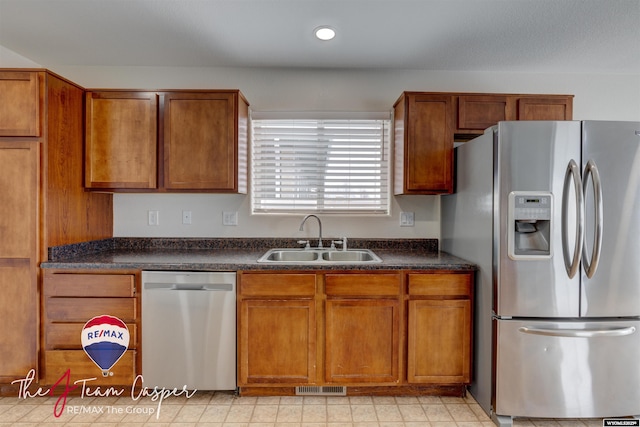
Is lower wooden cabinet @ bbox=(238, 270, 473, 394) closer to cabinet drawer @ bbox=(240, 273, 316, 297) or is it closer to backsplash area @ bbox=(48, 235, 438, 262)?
cabinet drawer @ bbox=(240, 273, 316, 297)

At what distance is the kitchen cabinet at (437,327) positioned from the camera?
88.7 inches

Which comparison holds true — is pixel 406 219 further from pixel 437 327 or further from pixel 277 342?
pixel 277 342

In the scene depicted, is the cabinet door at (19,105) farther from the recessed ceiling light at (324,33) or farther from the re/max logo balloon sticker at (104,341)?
the recessed ceiling light at (324,33)

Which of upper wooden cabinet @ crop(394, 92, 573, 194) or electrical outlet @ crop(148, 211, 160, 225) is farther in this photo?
electrical outlet @ crop(148, 211, 160, 225)

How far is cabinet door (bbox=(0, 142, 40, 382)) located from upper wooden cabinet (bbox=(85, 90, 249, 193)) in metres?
0.40

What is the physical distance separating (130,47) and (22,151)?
3.44ft

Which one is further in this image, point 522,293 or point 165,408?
point 165,408

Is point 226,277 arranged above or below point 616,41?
below

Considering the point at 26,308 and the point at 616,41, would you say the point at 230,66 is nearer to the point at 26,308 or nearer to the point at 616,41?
the point at 26,308

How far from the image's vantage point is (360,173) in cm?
297

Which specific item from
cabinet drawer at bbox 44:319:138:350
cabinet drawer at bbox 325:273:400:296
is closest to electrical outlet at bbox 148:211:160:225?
cabinet drawer at bbox 44:319:138:350

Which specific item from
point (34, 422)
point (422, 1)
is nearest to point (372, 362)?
point (34, 422)

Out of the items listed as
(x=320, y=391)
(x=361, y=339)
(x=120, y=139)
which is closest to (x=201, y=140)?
(x=120, y=139)

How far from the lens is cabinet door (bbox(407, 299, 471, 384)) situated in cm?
225
